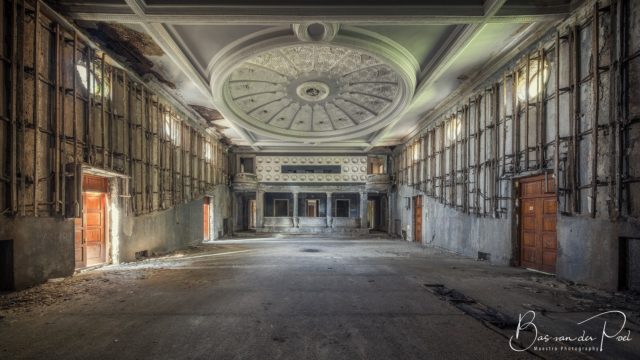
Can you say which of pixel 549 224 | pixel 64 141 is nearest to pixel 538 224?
pixel 549 224

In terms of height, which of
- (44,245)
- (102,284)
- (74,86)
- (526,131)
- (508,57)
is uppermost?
(508,57)

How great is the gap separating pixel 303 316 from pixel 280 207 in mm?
23537

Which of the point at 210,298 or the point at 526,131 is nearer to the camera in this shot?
the point at 210,298

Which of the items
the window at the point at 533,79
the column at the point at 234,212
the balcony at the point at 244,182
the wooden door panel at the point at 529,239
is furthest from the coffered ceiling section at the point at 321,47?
the column at the point at 234,212

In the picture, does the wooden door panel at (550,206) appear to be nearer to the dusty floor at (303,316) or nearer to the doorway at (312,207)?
the dusty floor at (303,316)

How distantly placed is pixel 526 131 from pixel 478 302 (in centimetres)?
523

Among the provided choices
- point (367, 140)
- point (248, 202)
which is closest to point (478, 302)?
point (367, 140)

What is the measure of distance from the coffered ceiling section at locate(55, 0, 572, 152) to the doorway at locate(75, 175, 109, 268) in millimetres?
3833

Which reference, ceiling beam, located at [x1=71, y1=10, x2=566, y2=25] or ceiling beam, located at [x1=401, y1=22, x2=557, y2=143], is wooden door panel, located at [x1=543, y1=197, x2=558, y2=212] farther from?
ceiling beam, located at [x1=71, y1=10, x2=566, y2=25]

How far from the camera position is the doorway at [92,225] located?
26.9ft

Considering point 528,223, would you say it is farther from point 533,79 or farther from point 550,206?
point 533,79

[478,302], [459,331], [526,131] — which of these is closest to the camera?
[459,331]

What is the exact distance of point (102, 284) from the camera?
6.62 meters

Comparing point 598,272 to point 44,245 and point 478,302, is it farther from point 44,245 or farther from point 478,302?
point 44,245
